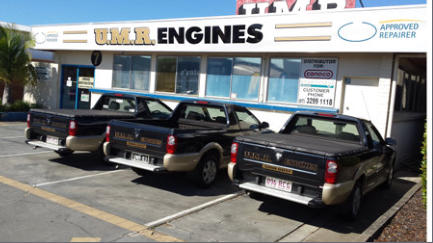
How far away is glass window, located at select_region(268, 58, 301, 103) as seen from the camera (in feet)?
39.3

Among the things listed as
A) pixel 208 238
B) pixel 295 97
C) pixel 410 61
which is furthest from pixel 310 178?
pixel 410 61

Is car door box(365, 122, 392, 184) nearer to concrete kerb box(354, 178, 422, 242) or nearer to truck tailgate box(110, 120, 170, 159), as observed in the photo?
concrete kerb box(354, 178, 422, 242)

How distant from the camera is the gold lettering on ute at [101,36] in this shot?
16000 mm

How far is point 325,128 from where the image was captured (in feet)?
23.8

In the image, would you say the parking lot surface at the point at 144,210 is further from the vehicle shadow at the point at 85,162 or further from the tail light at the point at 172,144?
the tail light at the point at 172,144

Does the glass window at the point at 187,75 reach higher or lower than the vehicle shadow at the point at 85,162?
higher

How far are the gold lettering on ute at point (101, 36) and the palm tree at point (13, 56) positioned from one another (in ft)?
11.6

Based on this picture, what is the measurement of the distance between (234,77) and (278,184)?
772cm

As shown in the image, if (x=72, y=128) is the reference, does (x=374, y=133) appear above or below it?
above

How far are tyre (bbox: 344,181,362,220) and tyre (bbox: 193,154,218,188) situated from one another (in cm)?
265

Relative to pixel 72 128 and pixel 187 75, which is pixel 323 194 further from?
pixel 187 75

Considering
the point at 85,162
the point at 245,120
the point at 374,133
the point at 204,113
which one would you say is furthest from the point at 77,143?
the point at 374,133

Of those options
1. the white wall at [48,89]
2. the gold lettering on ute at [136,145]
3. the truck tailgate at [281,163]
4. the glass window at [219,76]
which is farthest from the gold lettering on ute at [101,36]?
the truck tailgate at [281,163]

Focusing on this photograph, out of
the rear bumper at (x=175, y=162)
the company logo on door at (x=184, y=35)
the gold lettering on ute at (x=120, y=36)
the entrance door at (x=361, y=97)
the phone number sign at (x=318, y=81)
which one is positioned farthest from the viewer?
the gold lettering on ute at (x=120, y=36)
